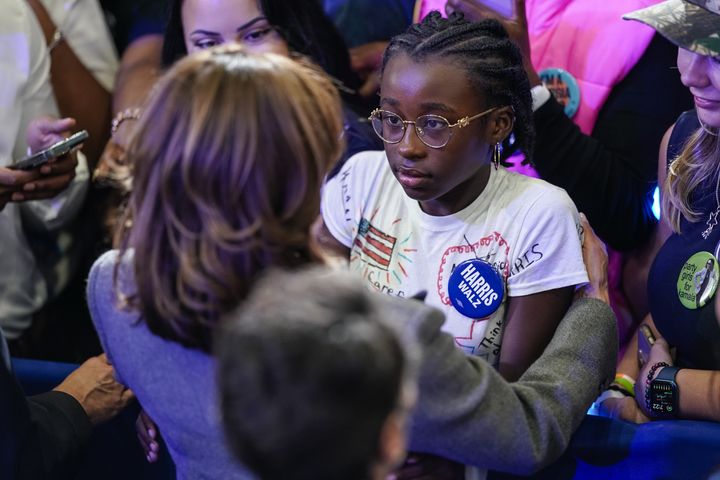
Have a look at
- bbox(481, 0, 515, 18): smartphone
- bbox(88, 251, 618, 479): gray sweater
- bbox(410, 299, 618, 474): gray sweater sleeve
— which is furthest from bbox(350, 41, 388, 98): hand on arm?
bbox(88, 251, 618, 479): gray sweater

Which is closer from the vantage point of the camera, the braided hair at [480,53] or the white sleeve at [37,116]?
the braided hair at [480,53]

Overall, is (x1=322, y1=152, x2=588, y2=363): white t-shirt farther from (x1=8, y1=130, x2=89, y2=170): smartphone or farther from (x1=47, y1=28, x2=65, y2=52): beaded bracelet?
(x1=47, y1=28, x2=65, y2=52): beaded bracelet

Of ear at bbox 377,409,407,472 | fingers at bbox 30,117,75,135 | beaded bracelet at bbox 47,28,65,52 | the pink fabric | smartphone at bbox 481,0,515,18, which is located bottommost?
fingers at bbox 30,117,75,135

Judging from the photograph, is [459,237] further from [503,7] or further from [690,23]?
[503,7]

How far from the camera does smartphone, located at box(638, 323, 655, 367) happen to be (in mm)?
1936

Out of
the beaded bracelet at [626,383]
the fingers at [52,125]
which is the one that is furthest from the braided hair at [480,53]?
the fingers at [52,125]

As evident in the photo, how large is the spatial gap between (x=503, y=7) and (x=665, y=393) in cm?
98

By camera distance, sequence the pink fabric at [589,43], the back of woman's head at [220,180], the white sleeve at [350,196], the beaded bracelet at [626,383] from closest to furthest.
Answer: the back of woman's head at [220,180], the white sleeve at [350,196], the beaded bracelet at [626,383], the pink fabric at [589,43]

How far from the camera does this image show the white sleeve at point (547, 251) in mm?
1619

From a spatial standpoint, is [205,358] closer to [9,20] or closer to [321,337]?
[321,337]

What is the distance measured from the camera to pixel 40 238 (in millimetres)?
2561

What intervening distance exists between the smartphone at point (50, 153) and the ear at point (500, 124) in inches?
39.8

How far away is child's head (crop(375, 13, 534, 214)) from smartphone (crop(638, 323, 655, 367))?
552 mm

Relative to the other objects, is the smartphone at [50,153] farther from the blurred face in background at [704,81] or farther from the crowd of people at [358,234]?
the blurred face in background at [704,81]
